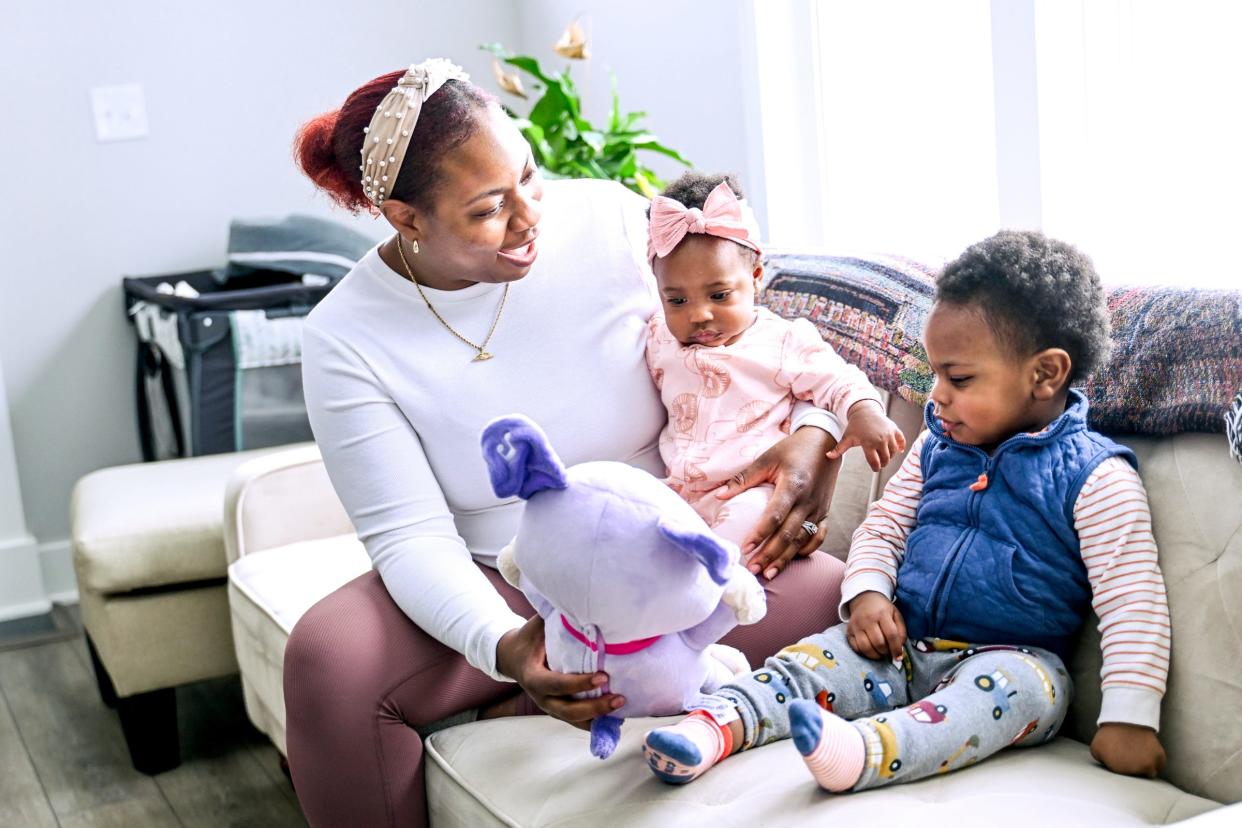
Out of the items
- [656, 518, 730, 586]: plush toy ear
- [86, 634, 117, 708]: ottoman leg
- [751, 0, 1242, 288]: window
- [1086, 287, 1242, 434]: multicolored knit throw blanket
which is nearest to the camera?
[656, 518, 730, 586]: plush toy ear

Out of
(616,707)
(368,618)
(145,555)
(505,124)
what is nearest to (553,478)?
(616,707)

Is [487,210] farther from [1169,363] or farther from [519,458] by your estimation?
[1169,363]

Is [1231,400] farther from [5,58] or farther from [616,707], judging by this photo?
[5,58]

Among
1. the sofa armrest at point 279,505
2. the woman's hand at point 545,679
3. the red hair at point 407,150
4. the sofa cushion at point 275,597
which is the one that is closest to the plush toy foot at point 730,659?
the woman's hand at point 545,679

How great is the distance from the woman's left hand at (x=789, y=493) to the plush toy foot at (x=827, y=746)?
314 millimetres

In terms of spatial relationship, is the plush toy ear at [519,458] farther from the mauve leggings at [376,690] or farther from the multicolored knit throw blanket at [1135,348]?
the multicolored knit throw blanket at [1135,348]

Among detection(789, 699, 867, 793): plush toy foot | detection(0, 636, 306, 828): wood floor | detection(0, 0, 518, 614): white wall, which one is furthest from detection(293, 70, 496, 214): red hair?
detection(0, 0, 518, 614): white wall

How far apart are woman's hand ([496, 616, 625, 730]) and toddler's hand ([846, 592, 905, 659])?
325 mm

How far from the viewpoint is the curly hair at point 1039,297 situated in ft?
4.22

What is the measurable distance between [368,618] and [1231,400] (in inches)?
36.9

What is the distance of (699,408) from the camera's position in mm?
1546

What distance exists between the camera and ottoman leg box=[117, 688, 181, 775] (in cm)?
236

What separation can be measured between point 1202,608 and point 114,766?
2.01 m

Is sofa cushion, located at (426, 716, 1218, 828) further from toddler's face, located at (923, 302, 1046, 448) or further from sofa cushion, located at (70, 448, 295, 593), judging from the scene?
sofa cushion, located at (70, 448, 295, 593)
